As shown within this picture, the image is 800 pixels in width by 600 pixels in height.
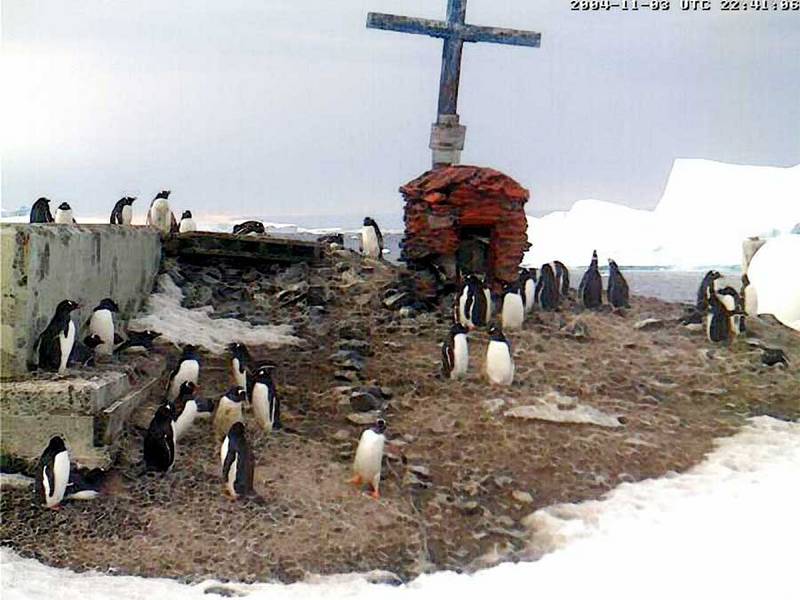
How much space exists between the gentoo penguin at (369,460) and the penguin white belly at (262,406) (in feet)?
2.44

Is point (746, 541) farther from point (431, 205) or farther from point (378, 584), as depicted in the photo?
point (431, 205)

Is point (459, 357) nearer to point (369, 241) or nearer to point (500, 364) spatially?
point (500, 364)

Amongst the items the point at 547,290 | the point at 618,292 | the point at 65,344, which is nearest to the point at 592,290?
the point at 618,292

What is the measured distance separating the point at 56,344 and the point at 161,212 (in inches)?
182

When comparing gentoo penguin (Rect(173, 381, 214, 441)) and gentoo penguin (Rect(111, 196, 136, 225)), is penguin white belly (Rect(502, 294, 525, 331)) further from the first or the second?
gentoo penguin (Rect(111, 196, 136, 225))

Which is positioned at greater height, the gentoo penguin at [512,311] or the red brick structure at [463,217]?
the red brick structure at [463,217]

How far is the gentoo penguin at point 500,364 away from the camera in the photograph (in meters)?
6.70

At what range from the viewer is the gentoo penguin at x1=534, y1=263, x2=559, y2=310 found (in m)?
9.12

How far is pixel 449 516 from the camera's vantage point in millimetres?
4797

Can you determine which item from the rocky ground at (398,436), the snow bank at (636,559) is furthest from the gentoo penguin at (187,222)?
the snow bank at (636,559)

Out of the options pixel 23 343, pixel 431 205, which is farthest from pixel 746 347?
pixel 23 343

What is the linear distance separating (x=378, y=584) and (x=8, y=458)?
2.03 metres

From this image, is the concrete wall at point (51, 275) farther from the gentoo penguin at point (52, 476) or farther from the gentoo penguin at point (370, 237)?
the gentoo penguin at point (370, 237)

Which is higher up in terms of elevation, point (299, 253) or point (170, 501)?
point (299, 253)
